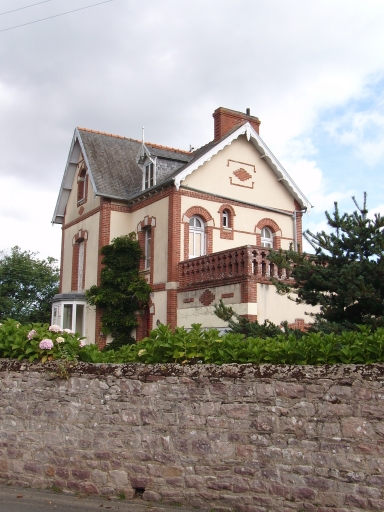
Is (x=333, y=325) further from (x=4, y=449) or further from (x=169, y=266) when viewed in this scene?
(x=169, y=266)

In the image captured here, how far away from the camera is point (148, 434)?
23.0 feet

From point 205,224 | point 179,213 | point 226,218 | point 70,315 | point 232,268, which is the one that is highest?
point 226,218

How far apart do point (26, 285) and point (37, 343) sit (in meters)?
33.7

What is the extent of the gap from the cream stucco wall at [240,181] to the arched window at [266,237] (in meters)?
1.01

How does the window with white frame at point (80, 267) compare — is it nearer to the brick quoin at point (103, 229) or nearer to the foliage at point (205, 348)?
the brick quoin at point (103, 229)

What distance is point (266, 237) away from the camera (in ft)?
74.1

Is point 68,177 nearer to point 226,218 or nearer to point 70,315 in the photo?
point 70,315

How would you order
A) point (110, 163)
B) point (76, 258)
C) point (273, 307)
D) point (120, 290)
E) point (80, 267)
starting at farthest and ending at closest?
point (76, 258) → point (80, 267) → point (110, 163) → point (120, 290) → point (273, 307)

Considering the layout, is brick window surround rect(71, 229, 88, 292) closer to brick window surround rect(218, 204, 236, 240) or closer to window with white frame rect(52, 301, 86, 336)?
window with white frame rect(52, 301, 86, 336)

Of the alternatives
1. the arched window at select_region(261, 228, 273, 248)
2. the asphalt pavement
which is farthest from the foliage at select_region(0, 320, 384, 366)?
the arched window at select_region(261, 228, 273, 248)

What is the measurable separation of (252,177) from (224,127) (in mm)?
2294

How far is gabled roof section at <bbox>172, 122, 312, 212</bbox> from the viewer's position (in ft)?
66.6

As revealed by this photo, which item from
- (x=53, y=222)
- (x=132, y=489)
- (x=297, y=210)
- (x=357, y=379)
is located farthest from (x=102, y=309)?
(x=357, y=379)

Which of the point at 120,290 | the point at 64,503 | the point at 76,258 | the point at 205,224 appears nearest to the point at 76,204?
the point at 76,258
